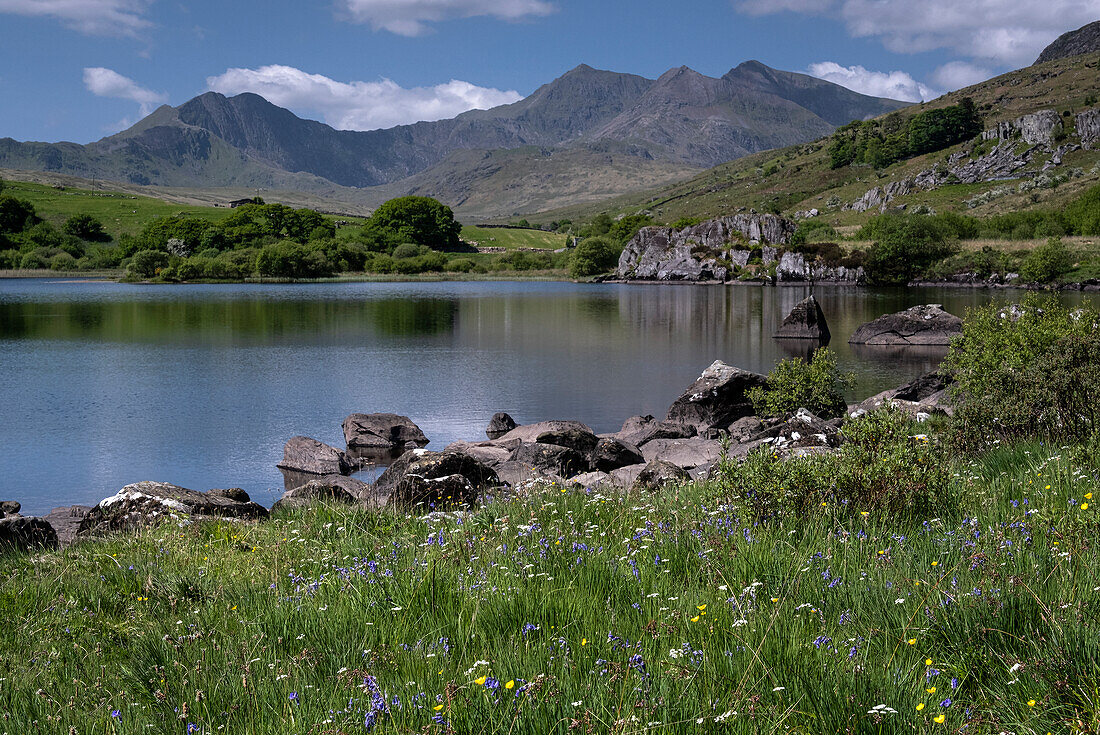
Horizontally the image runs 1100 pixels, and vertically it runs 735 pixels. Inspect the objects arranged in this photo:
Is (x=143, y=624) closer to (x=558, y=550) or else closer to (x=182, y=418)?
(x=558, y=550)

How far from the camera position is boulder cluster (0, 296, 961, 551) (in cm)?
1170

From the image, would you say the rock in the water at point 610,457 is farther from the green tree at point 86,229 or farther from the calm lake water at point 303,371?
the green tree at point 86,229

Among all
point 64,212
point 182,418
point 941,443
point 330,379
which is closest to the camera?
point 941,443

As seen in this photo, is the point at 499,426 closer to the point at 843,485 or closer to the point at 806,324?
the point at 843,485

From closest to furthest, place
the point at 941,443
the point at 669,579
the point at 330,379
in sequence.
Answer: the point at 669,579
the point at 941,443
the point at 330,379

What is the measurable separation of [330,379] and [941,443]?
29.7 metres

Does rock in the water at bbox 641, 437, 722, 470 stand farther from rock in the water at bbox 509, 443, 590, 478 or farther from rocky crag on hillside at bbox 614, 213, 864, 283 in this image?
rocky crag on hillside at bbox 614, 213, 864, 283

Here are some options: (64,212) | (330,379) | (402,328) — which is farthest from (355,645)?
(64,212)

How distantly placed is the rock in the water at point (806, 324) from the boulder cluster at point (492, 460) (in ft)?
67.4

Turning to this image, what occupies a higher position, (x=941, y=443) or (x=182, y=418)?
(x=941, y=443)

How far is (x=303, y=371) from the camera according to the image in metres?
37.7

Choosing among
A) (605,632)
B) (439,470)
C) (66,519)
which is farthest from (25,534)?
(605,632)

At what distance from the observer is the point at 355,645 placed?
456 centimetres

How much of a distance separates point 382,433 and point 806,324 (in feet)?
111
